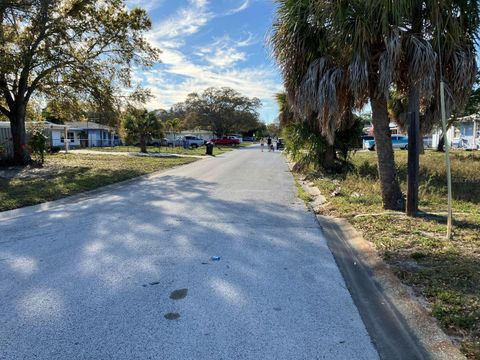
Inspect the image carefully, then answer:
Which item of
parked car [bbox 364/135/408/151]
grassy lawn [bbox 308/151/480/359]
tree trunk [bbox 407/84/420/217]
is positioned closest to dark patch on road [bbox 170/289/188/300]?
grassy lawn [bbox 308/151/480/359]

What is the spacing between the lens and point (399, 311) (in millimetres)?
3951

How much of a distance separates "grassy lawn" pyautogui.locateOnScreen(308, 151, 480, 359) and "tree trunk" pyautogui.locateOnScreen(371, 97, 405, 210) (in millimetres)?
389

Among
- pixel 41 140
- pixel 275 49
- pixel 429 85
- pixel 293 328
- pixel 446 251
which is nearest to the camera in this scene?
pixel 293 328

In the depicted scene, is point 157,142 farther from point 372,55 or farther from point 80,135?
point 372,55

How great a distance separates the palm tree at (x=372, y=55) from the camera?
25.3 feet

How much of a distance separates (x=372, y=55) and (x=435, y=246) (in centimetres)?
446

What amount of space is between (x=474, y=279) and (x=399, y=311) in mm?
1202

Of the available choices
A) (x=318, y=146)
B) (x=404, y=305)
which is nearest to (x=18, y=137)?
(x=318, y=146)

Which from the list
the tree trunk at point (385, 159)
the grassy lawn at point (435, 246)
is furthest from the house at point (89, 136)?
the tree trunk at point (385, 159)

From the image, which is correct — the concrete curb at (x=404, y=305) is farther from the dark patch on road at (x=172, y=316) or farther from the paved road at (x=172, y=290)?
the dark patch on road at (x=172, y=316)

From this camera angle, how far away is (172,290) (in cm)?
430

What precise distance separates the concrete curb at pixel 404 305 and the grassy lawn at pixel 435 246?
0.09m

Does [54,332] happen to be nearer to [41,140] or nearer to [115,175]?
[115,175]

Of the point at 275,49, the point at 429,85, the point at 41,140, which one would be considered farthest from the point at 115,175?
the point at 429,85
